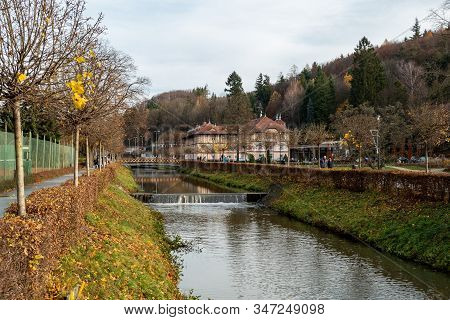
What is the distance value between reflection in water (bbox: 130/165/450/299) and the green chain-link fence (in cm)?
960

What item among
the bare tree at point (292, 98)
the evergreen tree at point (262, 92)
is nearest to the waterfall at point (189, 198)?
the bare tree at point (292, 98)

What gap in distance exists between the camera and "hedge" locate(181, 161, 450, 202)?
2228 cm

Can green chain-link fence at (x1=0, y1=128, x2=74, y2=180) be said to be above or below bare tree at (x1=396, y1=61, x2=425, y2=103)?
below

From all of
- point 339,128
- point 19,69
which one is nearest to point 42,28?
point 19,69

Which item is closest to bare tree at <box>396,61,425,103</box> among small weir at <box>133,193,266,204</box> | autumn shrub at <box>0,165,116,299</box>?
small weir at <box>133,193,266,204</box>

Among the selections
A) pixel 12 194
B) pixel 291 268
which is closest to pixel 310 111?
pixel 12 194

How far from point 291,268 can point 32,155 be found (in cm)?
2660

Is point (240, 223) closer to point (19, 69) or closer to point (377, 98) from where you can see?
point (19, 69)

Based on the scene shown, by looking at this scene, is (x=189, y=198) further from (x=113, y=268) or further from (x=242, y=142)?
(x=242, y=142)

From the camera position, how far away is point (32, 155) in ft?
127

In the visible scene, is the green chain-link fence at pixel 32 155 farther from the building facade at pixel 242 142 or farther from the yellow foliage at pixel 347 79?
the yellow foliage at pixel 347 79

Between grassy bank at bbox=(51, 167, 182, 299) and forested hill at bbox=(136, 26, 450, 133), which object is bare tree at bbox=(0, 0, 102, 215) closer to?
grassy bank at bbox=(51, 167, 182, 299)

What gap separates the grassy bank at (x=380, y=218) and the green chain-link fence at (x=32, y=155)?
1586 centimetres

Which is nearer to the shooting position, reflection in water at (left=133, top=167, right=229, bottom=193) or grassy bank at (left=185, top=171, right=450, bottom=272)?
grassy bank at (left=185, top=171, right=450, bottom=272)
